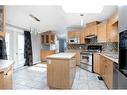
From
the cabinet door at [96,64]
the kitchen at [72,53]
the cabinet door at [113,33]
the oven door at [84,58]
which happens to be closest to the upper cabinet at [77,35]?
the kitchen at [72,53]

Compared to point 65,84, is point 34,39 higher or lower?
higher

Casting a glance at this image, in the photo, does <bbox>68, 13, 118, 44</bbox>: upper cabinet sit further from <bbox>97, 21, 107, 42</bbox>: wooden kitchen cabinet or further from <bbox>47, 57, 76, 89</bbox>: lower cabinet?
<bbox>47, 57, 76, 89</bbox>: lower cabinet

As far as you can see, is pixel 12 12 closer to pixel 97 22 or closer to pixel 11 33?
pixel 11 33

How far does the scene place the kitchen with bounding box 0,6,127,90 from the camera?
246 centimetres

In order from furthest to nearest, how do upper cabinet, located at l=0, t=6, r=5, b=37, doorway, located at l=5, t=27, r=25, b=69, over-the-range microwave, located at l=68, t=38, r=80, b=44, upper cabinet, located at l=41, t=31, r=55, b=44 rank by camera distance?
1. upper cabinet, located at l=41, t=31, r=55, b=44
2. over-the-range microwave, located at l=68, t=38, r=80, b=44
3. doorway, located at l=5, t=27, r=25, b=69
4. upper cabinet, located at l=0, t=6, r=5, b=37

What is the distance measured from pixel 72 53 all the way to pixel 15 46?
8.90 ft

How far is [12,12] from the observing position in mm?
4762

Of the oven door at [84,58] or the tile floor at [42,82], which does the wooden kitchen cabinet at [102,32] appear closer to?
the oven door at [84,58]

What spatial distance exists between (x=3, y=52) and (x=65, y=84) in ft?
4.93

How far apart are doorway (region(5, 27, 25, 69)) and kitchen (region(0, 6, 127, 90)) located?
A: 0.23 ft

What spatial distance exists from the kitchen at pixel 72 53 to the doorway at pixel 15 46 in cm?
7

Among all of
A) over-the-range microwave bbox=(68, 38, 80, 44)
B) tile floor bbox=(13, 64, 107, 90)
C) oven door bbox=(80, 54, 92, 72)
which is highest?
over-the-range microwave bbox=(68, 38, 80, 44)

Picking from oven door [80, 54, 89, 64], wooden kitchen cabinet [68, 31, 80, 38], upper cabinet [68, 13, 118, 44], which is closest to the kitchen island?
upper cabinet [68, 13, 118, 44]
